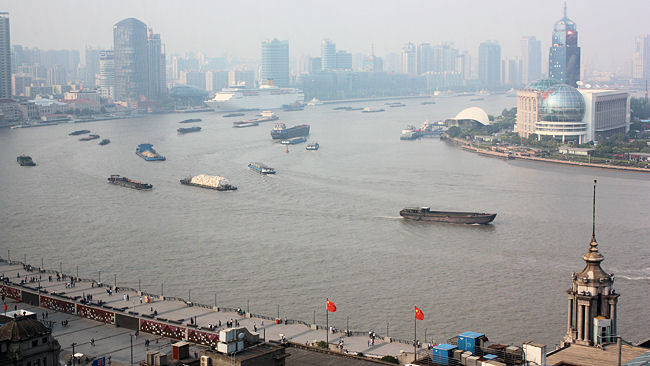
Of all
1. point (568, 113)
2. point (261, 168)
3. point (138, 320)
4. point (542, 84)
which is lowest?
point (138, 320)

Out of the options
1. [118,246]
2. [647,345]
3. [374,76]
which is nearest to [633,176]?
[118,246]

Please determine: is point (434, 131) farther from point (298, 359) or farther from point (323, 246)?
point (298, 359)

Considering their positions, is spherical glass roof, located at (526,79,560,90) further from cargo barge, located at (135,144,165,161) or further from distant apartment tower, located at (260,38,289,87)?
distant apartment tower, located at (260,38,289,87)

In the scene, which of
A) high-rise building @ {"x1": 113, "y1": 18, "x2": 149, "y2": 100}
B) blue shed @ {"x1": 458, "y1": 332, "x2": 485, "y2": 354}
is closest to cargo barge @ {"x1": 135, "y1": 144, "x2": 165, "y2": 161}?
blue shed @ {"x1": 458, "y1": 332, "x2": 485, "y2": 354}

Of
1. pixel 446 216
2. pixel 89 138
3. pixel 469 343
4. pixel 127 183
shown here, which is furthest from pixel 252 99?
pixel 469 343

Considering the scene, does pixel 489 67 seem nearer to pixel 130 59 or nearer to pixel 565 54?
pixel 130 59
